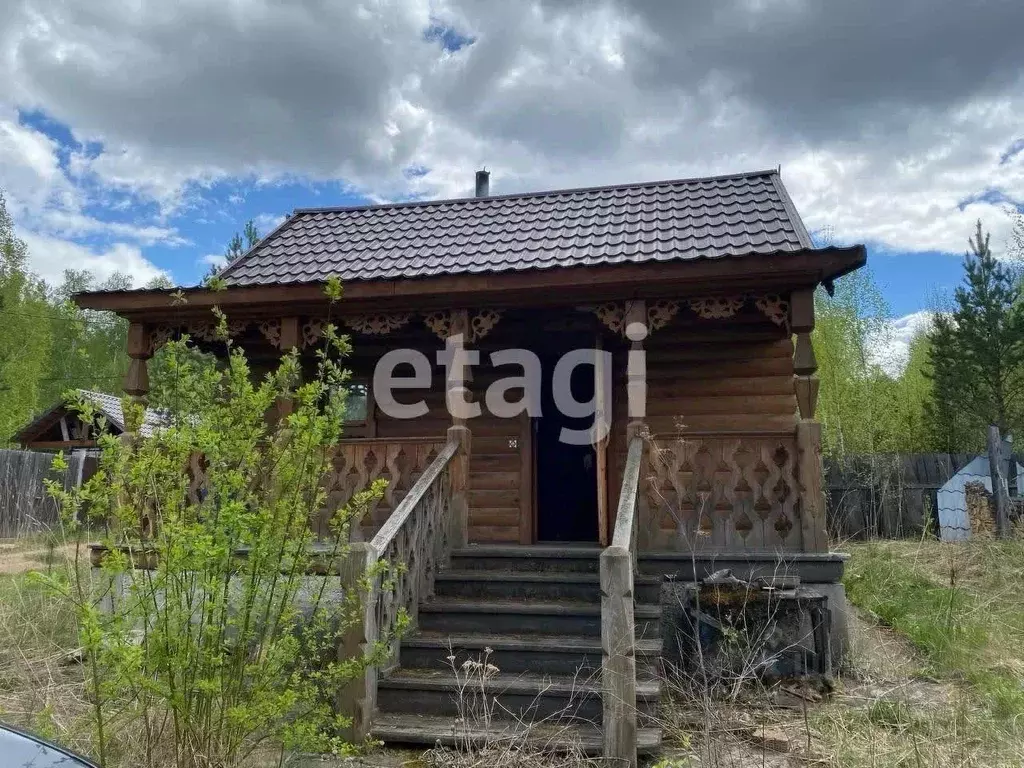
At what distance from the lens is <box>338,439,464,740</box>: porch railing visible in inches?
184

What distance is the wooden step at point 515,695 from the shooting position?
4750mm

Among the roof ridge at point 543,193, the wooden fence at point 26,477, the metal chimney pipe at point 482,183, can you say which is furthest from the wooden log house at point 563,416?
the wooden fence at point 26,477

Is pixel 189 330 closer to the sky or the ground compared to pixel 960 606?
closer to the sky

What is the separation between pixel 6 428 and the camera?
26.1m

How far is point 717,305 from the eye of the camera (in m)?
6.70

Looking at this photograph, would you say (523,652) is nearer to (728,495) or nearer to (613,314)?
(728,495)

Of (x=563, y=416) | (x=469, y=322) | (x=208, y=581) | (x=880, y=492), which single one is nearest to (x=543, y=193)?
(x=563, y=416)

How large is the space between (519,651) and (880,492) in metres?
12.1

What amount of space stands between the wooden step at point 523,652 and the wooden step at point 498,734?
19.6 inches

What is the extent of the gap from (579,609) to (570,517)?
486cm

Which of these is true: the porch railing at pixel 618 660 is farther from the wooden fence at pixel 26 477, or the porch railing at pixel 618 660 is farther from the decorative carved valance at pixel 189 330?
the wooden fence at pixel 26 477

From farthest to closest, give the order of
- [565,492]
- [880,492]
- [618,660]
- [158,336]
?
[880,492] < [565,492] < [158,336] < [618,660]

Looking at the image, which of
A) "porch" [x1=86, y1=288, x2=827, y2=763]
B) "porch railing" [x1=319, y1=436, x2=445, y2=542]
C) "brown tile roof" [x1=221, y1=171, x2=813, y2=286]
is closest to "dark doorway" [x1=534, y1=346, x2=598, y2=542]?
"porch" [x1=86, y1=288, x2=827, y2=763]

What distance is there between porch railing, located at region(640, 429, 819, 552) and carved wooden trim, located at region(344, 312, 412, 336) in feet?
9.31
